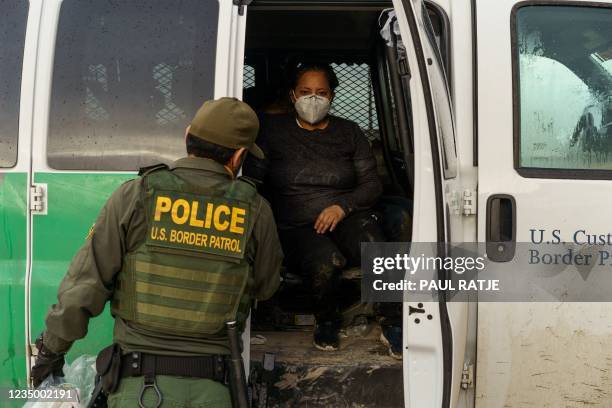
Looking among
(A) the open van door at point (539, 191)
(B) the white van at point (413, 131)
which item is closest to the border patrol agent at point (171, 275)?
(B) the white van at point (413, 131)

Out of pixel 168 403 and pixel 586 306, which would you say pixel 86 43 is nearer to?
pixel 168 403

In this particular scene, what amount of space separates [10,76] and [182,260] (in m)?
1.38

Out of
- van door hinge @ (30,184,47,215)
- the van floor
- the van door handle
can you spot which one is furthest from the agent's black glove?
the van door handle

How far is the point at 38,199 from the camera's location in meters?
3.16

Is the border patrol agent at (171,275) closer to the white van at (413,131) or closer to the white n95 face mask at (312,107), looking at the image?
the white van at (413,131)

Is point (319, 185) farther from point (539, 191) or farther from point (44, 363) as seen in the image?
point (44, 363)

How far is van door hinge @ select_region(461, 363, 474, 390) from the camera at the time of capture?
3.14 m

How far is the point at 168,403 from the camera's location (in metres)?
2.35

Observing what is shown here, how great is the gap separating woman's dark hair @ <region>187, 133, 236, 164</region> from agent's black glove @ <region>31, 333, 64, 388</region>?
0.78 meters

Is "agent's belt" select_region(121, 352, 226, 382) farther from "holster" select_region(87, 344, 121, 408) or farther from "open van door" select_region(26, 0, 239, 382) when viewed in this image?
"open van door" select_region(26, 0, 239, 382)

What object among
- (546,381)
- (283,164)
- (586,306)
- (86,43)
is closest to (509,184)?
(586,306)

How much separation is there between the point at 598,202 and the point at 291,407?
1.47m

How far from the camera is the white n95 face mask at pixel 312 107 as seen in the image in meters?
3.88

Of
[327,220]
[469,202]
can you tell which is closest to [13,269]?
[327,220]
